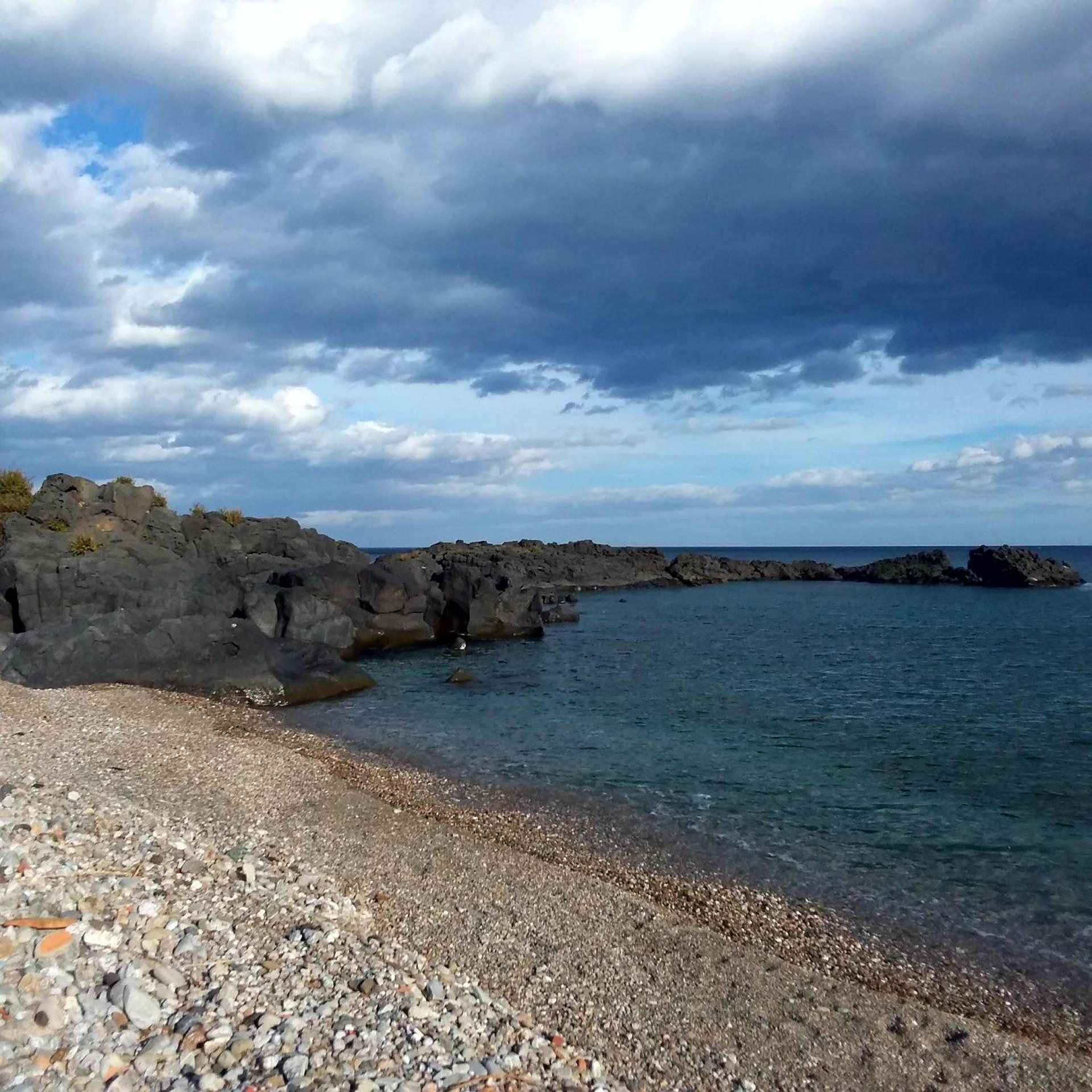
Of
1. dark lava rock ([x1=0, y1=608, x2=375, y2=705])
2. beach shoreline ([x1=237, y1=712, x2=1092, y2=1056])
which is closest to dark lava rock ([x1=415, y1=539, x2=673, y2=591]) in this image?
dark lava rock ([x1=0, y1=608, x2=375, y2=705])

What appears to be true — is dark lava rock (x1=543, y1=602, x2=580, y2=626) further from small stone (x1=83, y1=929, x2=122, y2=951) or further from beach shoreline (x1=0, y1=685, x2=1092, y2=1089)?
small stone (x1=83, y1=929, x2=122, y2=951)

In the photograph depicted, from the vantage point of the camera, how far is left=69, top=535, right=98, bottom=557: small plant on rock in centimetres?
5116

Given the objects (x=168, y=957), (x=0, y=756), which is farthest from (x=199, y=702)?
(x=168, y=957)

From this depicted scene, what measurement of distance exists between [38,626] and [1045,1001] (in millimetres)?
36647

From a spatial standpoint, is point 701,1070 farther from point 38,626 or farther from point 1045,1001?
point 38,626

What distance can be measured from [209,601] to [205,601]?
271 mm

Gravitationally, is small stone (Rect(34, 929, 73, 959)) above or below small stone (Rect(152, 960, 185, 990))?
above

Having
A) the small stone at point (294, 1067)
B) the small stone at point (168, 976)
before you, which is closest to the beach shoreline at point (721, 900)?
the small stone at point (294, 1067)

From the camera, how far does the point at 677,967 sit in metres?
12.2

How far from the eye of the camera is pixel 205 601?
142 ft

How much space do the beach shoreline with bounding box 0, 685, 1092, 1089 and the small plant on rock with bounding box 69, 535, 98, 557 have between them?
32.7 metres

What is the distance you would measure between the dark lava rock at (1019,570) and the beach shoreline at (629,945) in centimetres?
11645

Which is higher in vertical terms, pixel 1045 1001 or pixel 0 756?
pixel 0 756

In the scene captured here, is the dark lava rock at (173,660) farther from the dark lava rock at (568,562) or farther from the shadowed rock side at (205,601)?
the dark lava rock at (568,562)
